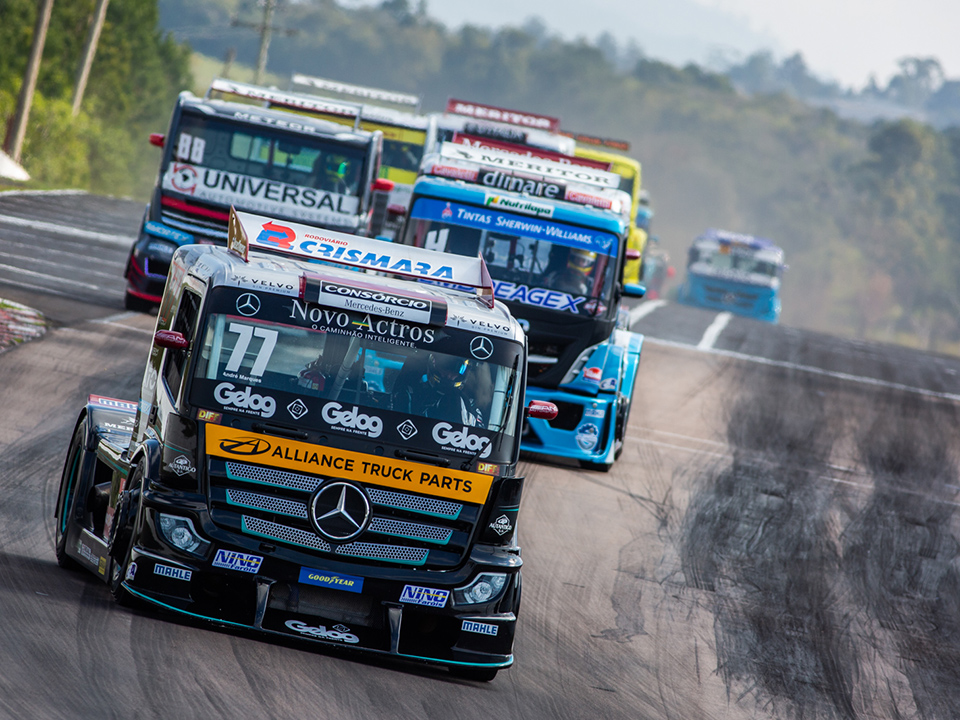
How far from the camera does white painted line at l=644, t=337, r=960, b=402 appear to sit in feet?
75.7

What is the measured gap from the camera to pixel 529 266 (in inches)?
526

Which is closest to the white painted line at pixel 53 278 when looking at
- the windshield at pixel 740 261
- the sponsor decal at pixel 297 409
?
the sponsor decal at pixel 297 409

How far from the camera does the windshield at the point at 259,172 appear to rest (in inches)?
655

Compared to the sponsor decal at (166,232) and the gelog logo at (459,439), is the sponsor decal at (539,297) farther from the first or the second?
the gelog logo at (459,439)

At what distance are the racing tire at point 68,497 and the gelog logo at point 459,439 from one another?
2.38 meters

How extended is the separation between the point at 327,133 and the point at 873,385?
11218 mm

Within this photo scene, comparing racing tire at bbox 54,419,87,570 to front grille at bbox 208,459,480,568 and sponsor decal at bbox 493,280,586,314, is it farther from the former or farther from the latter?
sponsor decal at bbox 493,280,586,314

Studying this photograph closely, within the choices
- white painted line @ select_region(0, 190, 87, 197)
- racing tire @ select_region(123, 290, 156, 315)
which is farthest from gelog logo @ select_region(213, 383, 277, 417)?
white painted line @ select_region(0, 190, 87, 197)

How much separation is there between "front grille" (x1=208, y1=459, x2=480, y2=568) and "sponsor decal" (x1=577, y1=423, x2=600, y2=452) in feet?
20.3

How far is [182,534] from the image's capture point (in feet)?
21.8

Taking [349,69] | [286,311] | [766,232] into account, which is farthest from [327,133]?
[349,69]

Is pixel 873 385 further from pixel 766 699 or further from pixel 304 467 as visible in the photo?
pixel 304 467

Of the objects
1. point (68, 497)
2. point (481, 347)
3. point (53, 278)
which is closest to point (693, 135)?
point (53, 278)

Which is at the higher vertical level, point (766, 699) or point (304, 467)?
point (304, 467)
